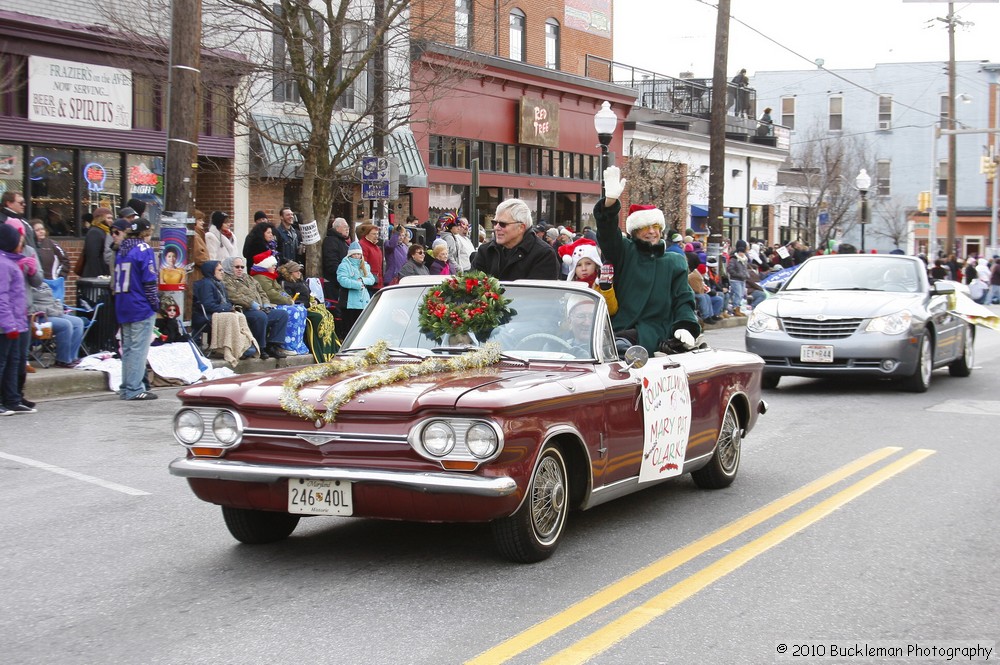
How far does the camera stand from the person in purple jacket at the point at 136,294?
12.3m

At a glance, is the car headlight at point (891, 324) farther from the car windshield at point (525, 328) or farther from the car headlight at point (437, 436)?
the car headlight at point (437, 436)

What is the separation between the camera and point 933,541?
6.70 metres

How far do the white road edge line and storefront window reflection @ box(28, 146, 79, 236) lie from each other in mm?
10770

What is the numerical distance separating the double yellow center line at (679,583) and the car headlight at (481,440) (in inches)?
31.5

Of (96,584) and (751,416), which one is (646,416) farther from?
(96,584)

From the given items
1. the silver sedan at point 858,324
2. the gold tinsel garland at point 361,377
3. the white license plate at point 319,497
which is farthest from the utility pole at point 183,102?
the white license plate at point 319,497

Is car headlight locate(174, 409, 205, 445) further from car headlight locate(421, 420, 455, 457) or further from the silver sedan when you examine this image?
the silver sedan

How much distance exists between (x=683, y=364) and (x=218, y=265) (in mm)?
8802

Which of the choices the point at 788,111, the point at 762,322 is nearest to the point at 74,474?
the point at 762,322

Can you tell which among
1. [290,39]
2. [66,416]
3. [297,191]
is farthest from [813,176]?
[66,416]

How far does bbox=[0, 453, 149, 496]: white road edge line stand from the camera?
813cm

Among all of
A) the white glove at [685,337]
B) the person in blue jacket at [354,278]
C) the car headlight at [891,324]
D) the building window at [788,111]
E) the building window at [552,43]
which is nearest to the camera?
the white glove at [685,337]

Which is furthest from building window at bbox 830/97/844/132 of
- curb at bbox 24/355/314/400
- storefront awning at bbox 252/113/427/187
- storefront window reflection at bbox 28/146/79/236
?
curb at bbox 24/355/314/400

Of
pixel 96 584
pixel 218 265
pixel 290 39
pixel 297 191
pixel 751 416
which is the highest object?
pixel 290 39
